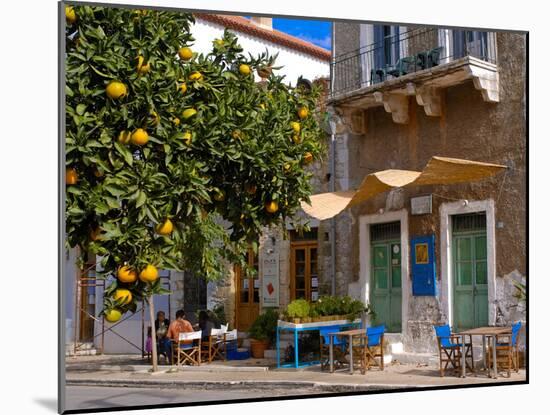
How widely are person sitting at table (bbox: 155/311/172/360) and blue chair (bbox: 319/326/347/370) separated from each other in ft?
4.50

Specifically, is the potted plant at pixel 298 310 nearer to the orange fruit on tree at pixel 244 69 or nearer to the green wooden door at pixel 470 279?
the green wooden door at pixel 470 279

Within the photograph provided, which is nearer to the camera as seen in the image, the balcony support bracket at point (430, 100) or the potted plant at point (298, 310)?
the potted plant at point (298, 310)

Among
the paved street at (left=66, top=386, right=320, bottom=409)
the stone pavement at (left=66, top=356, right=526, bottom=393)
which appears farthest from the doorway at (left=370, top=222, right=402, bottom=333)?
the paved street at (left=66, top=386, right=320, bottom=409)

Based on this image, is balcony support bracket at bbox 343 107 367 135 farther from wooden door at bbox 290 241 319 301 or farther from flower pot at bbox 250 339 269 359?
flower pot at bbox 250 339 269 359

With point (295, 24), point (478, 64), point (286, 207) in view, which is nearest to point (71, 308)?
point (286, 207)

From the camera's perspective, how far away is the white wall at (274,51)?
6570 mm

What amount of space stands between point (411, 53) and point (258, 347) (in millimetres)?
3015

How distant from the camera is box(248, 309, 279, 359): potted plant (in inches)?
313

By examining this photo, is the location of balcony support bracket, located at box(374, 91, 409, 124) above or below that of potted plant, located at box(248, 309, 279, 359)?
above

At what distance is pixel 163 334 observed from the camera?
25.6 feet

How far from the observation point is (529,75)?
27.5ft

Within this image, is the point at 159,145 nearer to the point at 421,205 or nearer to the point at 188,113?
the point at 188,113

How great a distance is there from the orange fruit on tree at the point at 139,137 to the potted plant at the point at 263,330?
10.1ft

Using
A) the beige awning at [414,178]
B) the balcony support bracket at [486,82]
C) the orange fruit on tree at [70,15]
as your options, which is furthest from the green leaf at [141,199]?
the balcony support bracket at [486,82]
